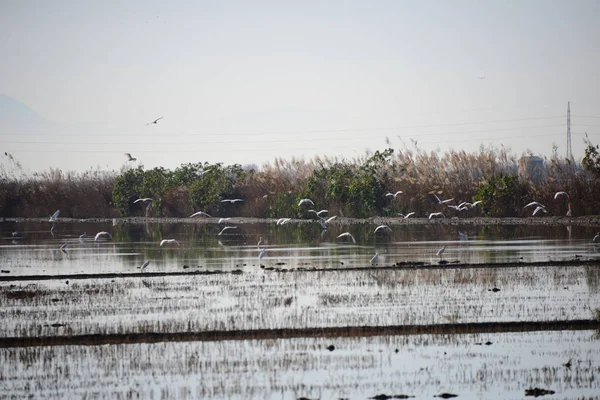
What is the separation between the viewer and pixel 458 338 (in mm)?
A: 14062

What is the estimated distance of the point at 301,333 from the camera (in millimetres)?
14547

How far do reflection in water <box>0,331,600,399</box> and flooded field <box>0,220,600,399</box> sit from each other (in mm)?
36

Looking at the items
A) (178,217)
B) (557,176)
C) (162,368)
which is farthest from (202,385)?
(178,217)

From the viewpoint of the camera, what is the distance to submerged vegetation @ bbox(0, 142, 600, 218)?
4216 centimetres

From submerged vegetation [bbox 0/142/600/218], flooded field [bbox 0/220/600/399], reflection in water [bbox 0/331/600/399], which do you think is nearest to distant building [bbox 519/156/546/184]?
submerged vegetation [bbox 0/142/600/218]

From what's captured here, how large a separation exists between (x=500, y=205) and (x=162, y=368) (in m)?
32.3

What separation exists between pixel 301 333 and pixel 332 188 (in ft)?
111

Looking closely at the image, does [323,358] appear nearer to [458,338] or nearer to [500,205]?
[458,338]

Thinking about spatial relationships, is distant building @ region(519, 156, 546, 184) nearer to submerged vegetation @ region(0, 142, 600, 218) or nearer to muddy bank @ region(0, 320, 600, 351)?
submerged vegetation @ region(0, 142, 600, 218)

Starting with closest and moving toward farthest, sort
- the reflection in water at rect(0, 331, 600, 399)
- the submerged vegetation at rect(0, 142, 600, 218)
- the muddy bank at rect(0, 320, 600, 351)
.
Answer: the reflection in water at rect(0, 331, 600, 399) → the muddy bank at rect(0, 320, 600, 351) → the submerged vegetation at rect(0, 142, 600, 218)

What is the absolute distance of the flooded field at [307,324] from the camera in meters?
11.7

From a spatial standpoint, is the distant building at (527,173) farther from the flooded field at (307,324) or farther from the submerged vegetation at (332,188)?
the flooded field at (307,324)

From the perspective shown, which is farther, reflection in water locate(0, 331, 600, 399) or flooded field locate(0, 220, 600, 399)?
flooded field locate(0, 220, 600, 399)

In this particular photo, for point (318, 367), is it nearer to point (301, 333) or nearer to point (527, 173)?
point (301, 333)
